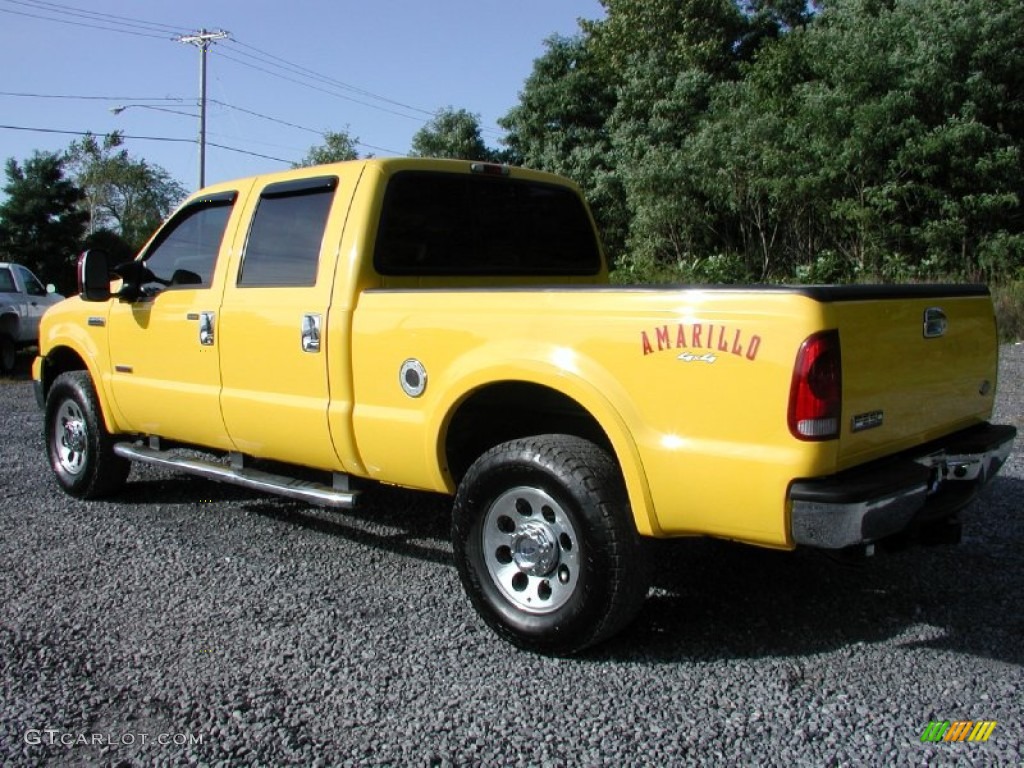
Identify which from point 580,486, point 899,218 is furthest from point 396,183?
point 899,218

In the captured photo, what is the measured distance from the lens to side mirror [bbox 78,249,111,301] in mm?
5484

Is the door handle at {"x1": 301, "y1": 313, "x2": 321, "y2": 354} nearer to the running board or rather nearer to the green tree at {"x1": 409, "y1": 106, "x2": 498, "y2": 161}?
the running board

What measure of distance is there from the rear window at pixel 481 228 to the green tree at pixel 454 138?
25183mm

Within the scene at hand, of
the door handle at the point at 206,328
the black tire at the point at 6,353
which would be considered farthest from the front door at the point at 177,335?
the black tire at the point at 6,353

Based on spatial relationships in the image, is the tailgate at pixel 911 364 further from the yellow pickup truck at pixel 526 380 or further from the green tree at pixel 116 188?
the green tree at pixel 116 188

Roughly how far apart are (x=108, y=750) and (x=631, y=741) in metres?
1.64

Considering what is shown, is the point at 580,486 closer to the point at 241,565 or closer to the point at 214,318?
the point at 241,565

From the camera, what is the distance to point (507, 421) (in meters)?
4.38

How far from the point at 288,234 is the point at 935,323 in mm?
3019

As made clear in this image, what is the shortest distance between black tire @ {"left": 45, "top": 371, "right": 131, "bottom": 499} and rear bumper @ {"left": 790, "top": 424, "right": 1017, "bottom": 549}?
4484mm

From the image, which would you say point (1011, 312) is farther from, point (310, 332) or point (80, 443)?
point (80, 443)

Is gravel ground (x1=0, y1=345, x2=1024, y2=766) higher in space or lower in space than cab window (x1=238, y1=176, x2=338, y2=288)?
lower

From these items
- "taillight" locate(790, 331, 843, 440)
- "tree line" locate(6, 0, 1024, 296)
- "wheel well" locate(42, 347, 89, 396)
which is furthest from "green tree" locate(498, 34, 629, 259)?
"taillight" locate(790, 331, 843, 440)

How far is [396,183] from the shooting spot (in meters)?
4.61
